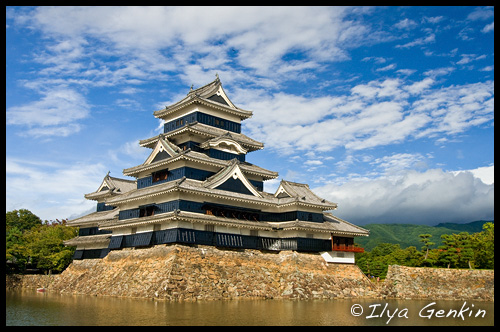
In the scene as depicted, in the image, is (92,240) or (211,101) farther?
(92,240)

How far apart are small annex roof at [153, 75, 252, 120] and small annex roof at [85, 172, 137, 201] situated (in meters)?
8.98

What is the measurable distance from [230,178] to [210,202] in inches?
106

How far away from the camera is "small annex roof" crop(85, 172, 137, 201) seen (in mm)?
44719

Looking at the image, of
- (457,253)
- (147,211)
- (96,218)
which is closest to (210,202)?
(147,211)

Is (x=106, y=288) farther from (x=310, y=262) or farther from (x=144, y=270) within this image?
(x=310, y=262)

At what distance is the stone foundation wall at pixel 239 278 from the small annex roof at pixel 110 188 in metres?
7.13

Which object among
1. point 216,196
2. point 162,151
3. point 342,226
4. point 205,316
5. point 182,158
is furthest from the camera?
point 342,226

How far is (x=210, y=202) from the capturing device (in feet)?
110

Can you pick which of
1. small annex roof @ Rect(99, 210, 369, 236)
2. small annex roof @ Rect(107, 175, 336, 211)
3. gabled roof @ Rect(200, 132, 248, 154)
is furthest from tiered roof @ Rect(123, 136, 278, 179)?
small annex roof @ Rect(99, 210, 369, 236)

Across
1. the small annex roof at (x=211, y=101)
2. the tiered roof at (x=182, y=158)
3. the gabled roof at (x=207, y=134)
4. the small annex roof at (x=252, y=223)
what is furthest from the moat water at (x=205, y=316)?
the small annex roof at (x=211, y=101)

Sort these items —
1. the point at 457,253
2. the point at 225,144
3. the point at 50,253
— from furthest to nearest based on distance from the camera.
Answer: the point at 50,253, the point at 457,253, the point at 225,144

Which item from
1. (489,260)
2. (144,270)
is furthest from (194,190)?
(489,260)

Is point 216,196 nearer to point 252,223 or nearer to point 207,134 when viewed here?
point 252,223

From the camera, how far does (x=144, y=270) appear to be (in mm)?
30500
